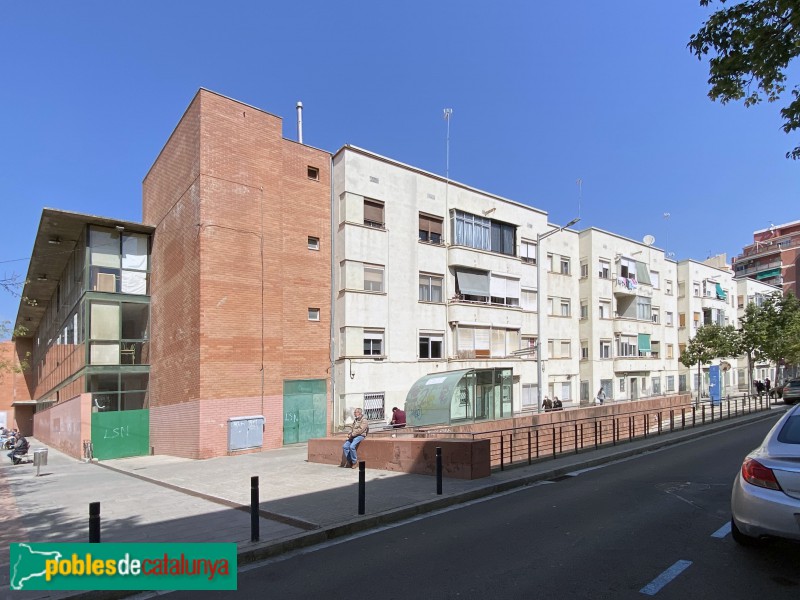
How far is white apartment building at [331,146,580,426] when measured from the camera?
23.4 meters

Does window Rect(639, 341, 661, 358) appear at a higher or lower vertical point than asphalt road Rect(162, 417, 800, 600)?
higher

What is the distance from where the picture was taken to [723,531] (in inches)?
243

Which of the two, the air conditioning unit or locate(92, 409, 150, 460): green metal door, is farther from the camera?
the air conditioning unit

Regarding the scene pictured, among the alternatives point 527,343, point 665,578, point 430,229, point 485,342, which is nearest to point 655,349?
point 527,343

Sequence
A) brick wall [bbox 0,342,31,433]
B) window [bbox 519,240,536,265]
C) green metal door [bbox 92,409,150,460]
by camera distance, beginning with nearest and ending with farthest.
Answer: green metal door [bbox 92,409,150,460] → window [bbox 519,240,536,265] → brick wall [bbox 0,342,31,433]

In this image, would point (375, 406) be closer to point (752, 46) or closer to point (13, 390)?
point (752, 46)

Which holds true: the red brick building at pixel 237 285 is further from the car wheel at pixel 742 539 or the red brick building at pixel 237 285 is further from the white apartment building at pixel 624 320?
the white apartment building at pixel 624 320

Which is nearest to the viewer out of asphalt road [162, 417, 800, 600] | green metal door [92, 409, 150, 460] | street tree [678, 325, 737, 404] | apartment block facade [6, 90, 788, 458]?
asphalt road [162, 417, 800, 600]

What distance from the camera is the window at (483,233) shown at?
28359mm

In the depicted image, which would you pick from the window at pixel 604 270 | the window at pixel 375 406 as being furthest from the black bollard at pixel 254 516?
the window at pixel 604 270

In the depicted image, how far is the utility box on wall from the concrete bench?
6285 mm

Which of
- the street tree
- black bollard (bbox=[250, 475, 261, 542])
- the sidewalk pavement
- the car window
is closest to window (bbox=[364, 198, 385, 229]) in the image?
the sidewalk pavement

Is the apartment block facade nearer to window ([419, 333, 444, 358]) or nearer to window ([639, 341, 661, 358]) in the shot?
window ([419, 333, 444, 358])

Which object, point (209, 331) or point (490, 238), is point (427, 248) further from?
point (209, 331)
